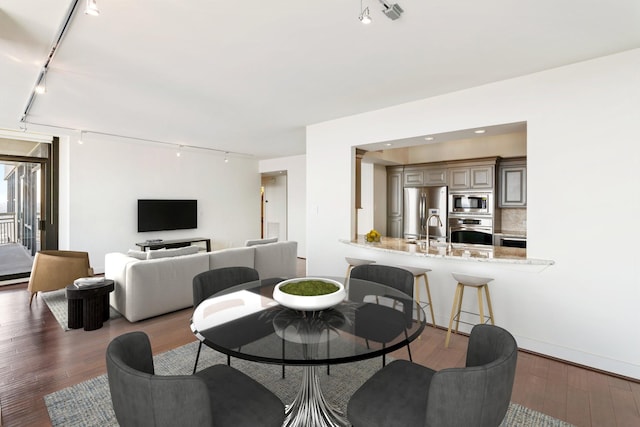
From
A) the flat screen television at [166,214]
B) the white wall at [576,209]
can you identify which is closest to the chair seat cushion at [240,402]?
the white wall at [576,209]

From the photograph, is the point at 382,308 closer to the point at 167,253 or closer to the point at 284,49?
Answer: the point at 284,49

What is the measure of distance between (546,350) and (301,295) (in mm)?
2621

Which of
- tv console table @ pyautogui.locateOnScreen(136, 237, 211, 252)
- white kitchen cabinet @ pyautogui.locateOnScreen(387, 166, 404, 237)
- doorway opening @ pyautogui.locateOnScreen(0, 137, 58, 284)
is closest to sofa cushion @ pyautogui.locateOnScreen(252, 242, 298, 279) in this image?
white kitchen cabinet @ pyautogui.locateOnScreen(387, 166, 404, 237)

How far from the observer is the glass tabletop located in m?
1.37

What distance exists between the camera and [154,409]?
1049mm

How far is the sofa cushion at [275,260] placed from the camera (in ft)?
16.3

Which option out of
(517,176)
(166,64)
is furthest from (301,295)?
(517,176)

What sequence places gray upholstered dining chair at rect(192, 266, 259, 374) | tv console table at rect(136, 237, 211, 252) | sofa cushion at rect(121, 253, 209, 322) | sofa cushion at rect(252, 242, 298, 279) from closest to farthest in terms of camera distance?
gray upholstered dining chair at rect(192, 266, 259, 374), sofa cushion at rect(121, 253, 209, 322), sofa cushion at rect(252, 242, 298, 279), tv console table at rect(136, 237, 211, 252)

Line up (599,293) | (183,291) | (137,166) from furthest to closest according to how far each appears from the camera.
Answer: (137,166) < (183,291) < (599,293)

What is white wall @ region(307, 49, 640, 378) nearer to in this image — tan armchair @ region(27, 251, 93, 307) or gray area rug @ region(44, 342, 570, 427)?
gray area rug @ region(44, 342, 570, 427)

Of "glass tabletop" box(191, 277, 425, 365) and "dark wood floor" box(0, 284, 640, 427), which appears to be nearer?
"glass tabletop" box(191, 277, 425, 365)

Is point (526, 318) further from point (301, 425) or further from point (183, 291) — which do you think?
point (183, 291)

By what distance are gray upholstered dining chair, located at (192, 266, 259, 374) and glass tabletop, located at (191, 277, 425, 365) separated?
242 millimetres

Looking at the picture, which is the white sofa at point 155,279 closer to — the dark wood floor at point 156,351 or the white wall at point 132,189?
the dark wood floor at point 156,351
